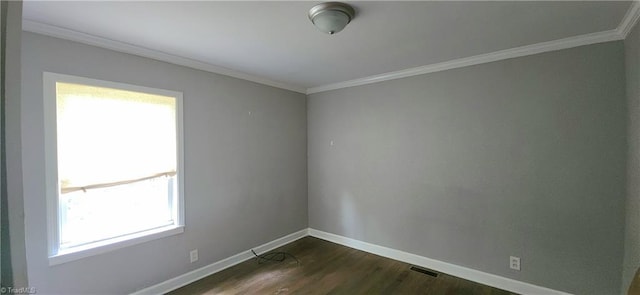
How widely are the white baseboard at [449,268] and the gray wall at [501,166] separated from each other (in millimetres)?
57

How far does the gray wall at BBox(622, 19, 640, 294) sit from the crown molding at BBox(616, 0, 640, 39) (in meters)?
0.04

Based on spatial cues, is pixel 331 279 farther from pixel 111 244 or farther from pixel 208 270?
pixel 111 244

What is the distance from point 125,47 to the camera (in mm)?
2295

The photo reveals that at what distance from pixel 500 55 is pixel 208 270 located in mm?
3739

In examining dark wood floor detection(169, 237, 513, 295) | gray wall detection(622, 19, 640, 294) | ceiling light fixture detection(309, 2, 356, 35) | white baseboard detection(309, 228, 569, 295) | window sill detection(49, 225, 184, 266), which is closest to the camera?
ceiling light fixture detection(309, 2, 356, 35)

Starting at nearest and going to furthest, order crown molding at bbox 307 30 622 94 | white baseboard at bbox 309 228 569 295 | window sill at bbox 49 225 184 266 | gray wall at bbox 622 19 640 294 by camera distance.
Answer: gray wall at bbox 622 19 640 294, window sill at bbox 49 225 184 266, crown molding at bbox 307 30 622 94, white baseboard at bbox 309 228 569 295

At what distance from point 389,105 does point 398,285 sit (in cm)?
204

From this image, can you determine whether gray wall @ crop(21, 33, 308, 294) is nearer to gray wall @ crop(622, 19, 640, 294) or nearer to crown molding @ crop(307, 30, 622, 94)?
crown molding @ crop(307, 30, 622, 94)

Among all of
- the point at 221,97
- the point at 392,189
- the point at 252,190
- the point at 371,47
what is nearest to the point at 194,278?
the point at 252,190

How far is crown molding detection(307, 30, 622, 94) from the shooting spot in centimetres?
213

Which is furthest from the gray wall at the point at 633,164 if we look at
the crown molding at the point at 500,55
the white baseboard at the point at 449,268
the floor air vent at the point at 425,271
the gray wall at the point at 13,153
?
the gray wall at the point at 13,153

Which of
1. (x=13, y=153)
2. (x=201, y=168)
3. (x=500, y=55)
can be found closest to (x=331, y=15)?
(x=13, y=153)

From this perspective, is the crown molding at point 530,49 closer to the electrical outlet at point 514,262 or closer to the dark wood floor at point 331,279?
the electrical outlet at point 514,262

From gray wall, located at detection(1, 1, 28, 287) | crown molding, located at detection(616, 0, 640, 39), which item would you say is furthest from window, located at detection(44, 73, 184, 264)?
crown molding, located at detection(616, 0, 640, 39)
